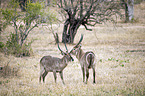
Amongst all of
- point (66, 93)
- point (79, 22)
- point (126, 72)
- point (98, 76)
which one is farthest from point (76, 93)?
point (79, 22)

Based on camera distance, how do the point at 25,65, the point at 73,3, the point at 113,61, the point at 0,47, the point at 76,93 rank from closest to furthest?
the point at 76,93 < the point at 25,65 < the point at 113,61 < the point at 0,47 < the point at 73,3

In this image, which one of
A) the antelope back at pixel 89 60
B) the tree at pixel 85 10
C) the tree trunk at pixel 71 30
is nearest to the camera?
the antelope back at pixel 89 60

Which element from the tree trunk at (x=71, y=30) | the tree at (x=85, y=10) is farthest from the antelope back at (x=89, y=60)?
the tree trunk at (x=71, y=30)

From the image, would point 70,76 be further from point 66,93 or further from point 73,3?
point 73,3

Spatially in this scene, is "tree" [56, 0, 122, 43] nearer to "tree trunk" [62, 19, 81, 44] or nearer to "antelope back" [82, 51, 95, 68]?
"tree trunk" [62, 19, 81, 44]

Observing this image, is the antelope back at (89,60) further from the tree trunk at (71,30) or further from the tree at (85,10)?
the tree trunk at (71,30)

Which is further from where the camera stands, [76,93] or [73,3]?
[73,3]

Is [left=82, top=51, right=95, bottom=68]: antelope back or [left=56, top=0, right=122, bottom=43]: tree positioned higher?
[left=56, top=0, right=122, bottom=43]: tree

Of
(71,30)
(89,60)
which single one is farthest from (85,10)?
(89,60)

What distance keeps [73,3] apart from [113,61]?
9247 millimetres

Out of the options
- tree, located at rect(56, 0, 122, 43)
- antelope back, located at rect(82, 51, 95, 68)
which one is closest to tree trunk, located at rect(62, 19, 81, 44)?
tree, located at rect(56, 0, 122, 43)

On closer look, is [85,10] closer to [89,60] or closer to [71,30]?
[71,30]

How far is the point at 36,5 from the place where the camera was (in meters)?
11.8

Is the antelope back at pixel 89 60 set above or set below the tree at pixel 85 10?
below
